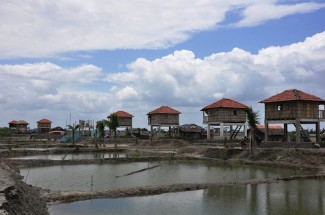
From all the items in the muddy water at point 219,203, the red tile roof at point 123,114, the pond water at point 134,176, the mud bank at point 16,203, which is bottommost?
the muddy water at point 219,203

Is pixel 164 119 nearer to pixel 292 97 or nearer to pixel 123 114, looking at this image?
pixel 123 114

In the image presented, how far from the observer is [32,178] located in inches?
1058

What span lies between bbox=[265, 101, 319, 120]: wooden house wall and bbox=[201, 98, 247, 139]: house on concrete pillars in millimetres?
12233

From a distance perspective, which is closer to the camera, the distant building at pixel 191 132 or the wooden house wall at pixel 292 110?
the wooden house wall at pixel 292 110

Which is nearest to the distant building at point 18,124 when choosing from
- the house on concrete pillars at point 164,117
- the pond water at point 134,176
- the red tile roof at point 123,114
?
the red tile roof at point 123,114

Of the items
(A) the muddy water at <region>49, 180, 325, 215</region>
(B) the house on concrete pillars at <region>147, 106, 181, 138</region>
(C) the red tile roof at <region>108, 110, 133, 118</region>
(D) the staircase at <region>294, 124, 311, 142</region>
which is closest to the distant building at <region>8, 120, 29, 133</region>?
(C) the red tile roof at <region>108, 110, 133, 118</region>

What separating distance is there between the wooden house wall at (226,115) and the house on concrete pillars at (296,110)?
12.3 metres

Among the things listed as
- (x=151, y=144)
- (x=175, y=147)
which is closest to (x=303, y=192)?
(x=175, y=147)

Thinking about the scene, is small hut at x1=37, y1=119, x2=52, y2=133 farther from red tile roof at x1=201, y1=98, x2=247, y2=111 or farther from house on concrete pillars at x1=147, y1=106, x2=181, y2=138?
red tile roof at x1=201, y1=98, x2=247, y2=111

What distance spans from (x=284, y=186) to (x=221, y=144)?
2847 cm

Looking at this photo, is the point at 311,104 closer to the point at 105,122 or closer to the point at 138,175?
the point at 138,175

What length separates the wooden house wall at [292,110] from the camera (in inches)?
1631

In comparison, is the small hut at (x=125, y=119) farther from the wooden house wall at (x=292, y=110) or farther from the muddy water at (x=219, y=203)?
the muddy water at (x=219, y=203)

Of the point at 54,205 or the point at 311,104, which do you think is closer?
the point at 54,205
